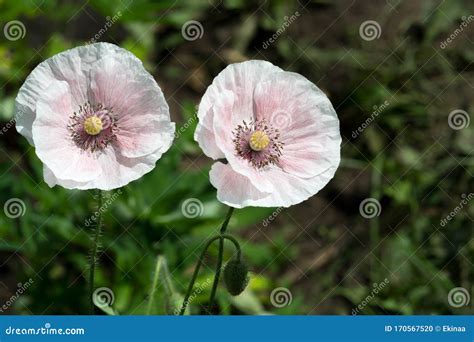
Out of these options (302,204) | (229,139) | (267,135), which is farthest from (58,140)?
(302,204)

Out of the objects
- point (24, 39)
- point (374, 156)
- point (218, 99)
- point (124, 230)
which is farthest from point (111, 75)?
point (374, 156)

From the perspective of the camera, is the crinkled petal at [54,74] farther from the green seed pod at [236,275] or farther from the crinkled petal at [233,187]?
the green seed pod at [236,275]

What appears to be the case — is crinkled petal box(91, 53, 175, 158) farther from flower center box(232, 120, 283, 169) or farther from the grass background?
the grass background

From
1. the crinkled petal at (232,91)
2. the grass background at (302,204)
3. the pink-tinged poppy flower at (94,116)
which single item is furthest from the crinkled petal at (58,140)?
the grass background at (302,204)

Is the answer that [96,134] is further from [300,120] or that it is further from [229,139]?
[300,120]

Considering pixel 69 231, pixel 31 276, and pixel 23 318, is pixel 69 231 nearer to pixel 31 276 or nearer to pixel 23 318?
pixel 31 276
